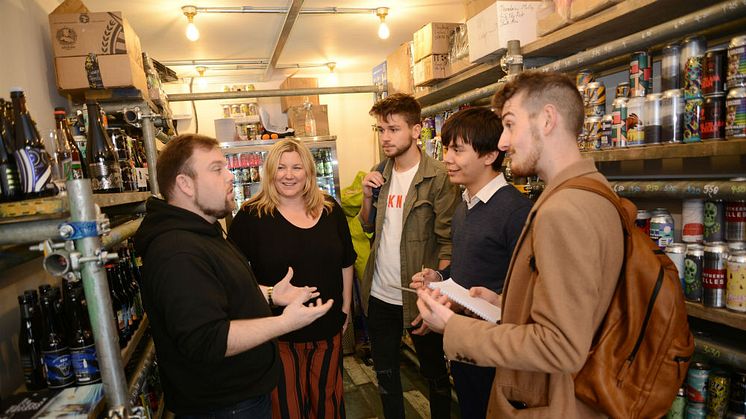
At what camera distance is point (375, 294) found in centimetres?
258

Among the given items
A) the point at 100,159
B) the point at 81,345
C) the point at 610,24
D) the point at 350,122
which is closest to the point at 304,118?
the point at 350,122

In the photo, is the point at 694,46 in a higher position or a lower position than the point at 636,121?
higher

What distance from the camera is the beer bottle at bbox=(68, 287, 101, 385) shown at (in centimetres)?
139

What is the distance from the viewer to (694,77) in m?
1.55

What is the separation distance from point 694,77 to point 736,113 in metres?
0.22

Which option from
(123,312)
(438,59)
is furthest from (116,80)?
(438,59)

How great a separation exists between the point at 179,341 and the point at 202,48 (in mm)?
4140

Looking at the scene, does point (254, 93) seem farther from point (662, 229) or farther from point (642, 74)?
point (662, 229)

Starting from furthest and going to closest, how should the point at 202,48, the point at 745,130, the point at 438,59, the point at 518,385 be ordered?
the point at 202,48
the point at 438,59
the point at 745,130
the point at 518,385

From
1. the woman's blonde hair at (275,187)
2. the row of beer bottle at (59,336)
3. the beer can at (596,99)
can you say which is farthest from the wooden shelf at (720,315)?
the row of beer bottle at (59,336)

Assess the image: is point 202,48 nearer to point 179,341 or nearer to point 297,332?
point 297,332

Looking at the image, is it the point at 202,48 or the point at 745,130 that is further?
the point at 202,48

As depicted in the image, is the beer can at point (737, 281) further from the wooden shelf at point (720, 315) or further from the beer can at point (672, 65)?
the beer can at point (672, 65)

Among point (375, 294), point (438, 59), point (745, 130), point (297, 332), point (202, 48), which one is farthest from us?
point (202, 48)
